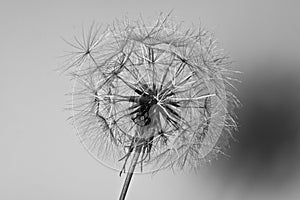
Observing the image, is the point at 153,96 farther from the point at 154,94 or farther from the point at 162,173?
the point at 162,173

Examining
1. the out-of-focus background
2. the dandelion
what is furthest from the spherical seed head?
the out-of-focus background

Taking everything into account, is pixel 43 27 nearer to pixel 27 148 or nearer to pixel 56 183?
pixel 27 148

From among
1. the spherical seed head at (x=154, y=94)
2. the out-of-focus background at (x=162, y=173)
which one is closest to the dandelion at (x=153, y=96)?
the spherical seed head at (x=154, y=94)

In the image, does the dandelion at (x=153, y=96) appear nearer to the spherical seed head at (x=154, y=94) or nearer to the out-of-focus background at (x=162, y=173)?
the spherical seed head at (x=154, y=94)

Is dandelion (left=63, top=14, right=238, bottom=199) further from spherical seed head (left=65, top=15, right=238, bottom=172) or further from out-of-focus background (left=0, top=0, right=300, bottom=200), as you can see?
out-of-focus background (left=0, top=0, right=300, bottom=200)

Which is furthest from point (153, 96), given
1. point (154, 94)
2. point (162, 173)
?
point (162, 173)

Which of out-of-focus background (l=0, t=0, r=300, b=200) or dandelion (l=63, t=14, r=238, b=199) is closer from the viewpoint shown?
dandelion (l=63, t=14, r=238, b=199)

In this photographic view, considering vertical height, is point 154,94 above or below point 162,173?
above

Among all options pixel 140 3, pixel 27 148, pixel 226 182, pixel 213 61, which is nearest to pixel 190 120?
pixel 213 61
